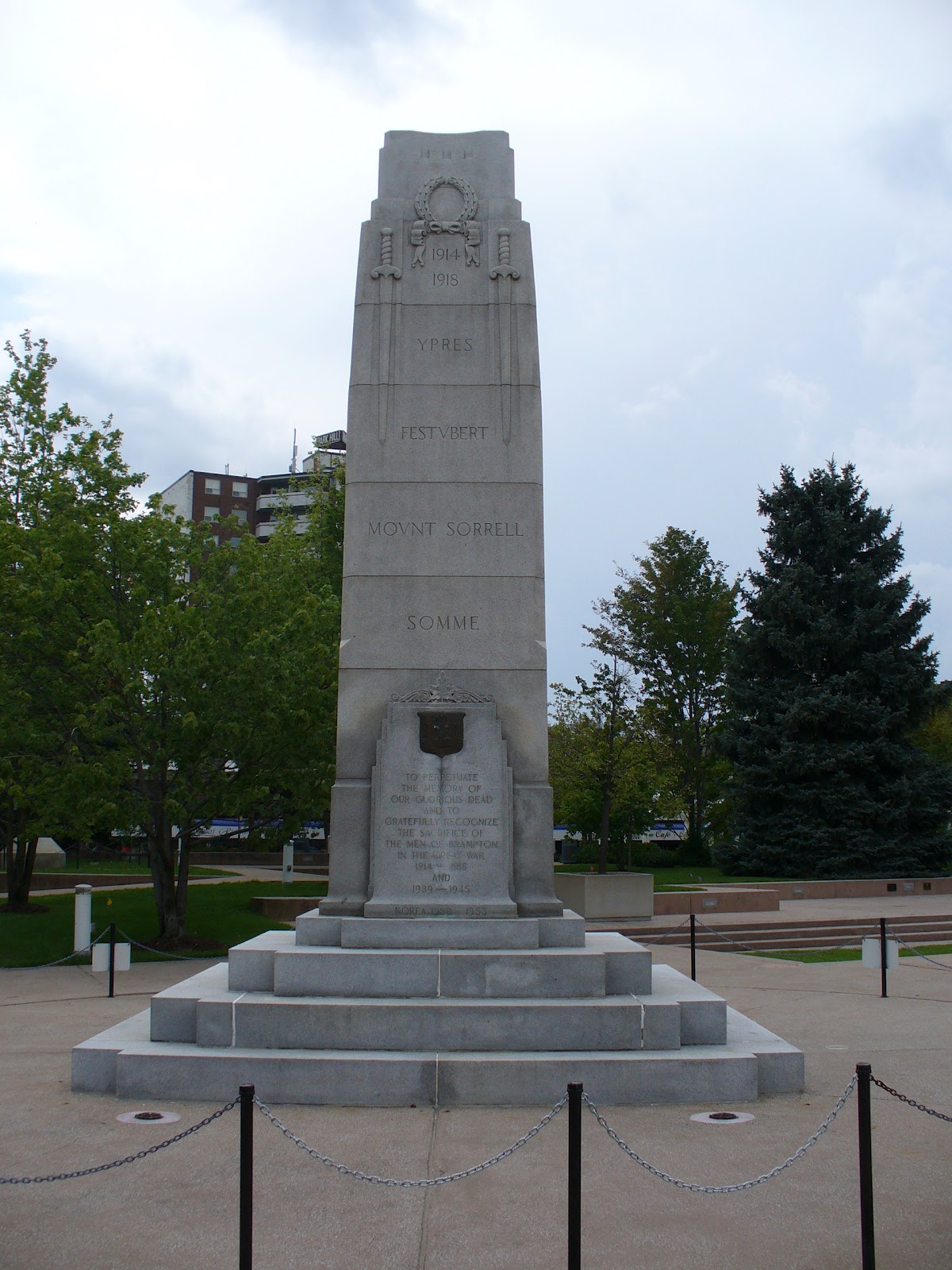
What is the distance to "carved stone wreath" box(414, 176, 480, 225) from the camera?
40.0 feet

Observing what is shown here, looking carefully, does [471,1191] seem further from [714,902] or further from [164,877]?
[714,902]

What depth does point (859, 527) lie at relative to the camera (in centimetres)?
3972

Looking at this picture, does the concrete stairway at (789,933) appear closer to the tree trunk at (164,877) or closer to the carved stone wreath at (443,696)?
the tree trunk at (164,877)

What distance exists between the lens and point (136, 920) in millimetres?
24469

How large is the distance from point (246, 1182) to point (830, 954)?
53.6 ft

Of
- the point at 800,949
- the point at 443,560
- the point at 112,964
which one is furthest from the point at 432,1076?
the point at 800,949

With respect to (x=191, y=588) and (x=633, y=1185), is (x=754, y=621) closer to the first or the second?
(x=191, y=588)

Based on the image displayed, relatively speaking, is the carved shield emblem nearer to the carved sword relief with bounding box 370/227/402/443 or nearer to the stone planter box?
the carved sword relief with bounding box 370/227/402/443

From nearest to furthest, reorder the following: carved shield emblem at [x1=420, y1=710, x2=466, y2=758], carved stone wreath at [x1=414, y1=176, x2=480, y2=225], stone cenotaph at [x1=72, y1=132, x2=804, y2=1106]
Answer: stone cenotaph at [x1=72, y1=132, x2=804, y2=1106], carved shield emblem at [x1=420, y1=710, x2=466, y2=758], carved stone wreath at [x1=414, y1=176, x2=480, y2=225]

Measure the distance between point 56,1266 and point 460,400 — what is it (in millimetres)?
8419

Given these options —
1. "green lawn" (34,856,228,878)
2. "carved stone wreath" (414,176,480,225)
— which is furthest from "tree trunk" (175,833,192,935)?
"green lawn" (34,856,228,878)

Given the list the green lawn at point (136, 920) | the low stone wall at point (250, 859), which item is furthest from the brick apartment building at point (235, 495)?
the green lawn at point (136, 920)

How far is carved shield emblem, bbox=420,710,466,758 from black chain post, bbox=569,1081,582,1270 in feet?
16.9

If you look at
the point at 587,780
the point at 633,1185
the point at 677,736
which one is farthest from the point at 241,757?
the point at 677,736
